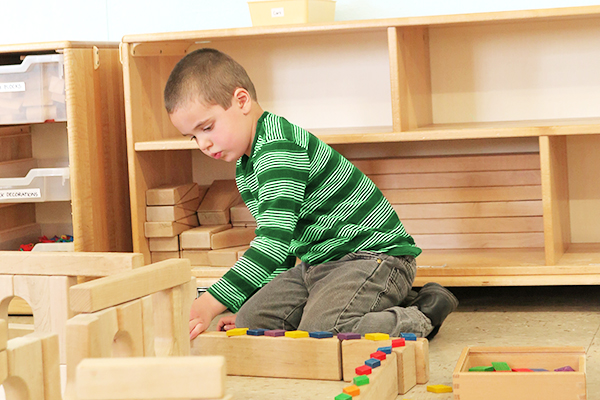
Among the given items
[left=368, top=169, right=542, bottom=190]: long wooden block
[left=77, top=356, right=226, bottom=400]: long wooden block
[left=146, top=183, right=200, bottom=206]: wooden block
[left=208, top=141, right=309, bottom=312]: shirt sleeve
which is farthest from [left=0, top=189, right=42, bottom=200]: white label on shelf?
[left=77, top=356, right=226, bottom=400]: long wooden block

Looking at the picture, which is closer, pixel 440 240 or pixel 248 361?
pixel 248 361

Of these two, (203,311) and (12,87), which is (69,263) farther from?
(12,87)

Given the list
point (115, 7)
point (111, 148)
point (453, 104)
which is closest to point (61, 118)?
point (111, 148)

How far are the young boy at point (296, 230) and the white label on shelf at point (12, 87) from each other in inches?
26.2

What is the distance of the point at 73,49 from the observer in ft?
6.05

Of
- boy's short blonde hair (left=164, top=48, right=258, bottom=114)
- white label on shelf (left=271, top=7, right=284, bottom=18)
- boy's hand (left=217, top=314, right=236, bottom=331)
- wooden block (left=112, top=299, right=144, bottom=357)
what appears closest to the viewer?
wooden block (left=112, top=299, right=144, bottom=357)

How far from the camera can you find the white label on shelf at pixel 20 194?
1902 mm

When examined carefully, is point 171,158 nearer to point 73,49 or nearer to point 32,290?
point 73,49

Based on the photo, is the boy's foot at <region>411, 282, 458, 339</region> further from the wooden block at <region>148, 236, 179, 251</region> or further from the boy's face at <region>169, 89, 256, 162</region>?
the wooden block at <region>148, 236, 179, 251</region>

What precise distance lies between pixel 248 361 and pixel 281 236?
9.1 inches

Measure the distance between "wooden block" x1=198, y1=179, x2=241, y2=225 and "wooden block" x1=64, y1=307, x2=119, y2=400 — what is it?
1260 millimetres

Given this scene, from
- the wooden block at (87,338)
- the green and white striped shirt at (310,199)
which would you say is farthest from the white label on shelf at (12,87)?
the wooden block at (87,338)

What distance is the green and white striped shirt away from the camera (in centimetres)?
133

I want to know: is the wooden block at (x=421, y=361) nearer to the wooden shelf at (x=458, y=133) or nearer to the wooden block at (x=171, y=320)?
the wooden block at (x=171, y=320)
